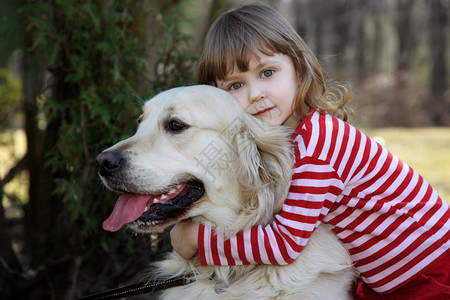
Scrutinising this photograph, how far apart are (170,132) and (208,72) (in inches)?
20.8

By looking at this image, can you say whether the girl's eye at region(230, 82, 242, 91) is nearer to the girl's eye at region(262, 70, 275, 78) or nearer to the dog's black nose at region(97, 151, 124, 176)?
the girl's eye at region(262, 70, 275, 78)

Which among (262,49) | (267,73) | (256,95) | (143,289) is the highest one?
(262,49)

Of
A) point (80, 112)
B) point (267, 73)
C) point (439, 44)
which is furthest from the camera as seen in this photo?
point (439, 44)

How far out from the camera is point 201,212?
84.0 inches

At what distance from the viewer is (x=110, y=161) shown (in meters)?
1.99

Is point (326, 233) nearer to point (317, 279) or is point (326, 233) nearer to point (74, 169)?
point (317, 279)

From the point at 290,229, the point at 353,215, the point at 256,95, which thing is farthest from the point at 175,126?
the point at 353,215

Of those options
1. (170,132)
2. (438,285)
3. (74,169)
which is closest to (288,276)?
(438,285)

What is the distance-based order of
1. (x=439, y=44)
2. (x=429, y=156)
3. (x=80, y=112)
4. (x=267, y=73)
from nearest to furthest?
(x=267, y=73) → (x=80, y=112) → (x=429, y=156) → (x=439, y=44)

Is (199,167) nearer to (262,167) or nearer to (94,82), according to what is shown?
(262,167)

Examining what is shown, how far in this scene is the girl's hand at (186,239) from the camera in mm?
2096

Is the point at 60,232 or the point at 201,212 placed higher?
the point at 201,212

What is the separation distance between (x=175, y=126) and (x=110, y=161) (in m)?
0.38

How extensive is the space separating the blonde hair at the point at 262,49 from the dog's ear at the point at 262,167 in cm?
32
